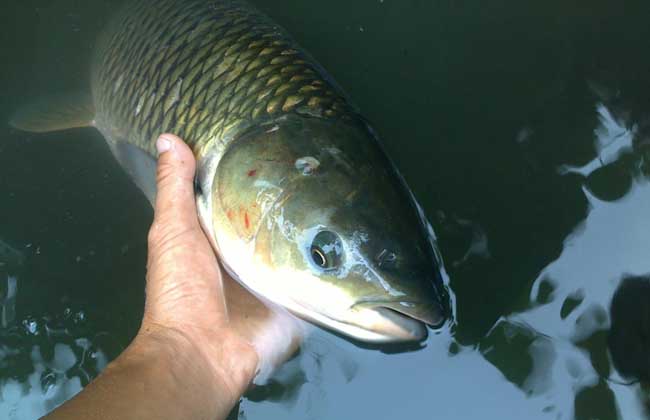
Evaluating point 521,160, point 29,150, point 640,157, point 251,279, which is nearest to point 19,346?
point 29,150

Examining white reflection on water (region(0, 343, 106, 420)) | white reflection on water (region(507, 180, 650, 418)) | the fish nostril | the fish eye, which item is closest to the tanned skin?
the fish eye

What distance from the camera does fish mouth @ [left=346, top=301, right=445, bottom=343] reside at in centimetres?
151

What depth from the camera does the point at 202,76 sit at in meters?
2.01

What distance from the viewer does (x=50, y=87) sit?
3215 millimetres

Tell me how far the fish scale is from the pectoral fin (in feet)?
0.68

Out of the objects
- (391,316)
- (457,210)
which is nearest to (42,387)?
(391,316)

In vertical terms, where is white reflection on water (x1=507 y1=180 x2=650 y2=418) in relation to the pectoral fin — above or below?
above

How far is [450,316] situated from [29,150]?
2.22 meters

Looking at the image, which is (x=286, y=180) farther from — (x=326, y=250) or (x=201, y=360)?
(x=201, y=360)

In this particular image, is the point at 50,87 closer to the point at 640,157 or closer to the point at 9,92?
the point at 9,92

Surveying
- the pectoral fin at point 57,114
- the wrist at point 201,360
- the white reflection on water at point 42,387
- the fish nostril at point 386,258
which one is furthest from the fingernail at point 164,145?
the pectoral fin at point 57,114

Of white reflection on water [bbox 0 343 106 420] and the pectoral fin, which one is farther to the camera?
the pectoral fin

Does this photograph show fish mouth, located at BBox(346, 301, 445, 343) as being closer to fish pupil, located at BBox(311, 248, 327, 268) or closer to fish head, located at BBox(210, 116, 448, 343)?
fish head, located at BBox(210, 116, 448, 343)

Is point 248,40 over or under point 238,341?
over
